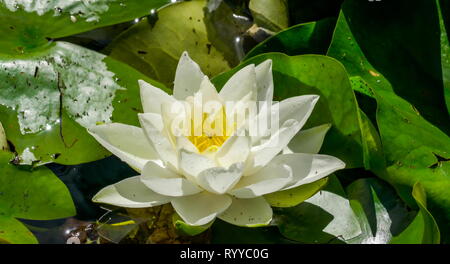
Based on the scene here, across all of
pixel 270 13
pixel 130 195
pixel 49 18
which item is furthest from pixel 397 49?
pixel 49 18

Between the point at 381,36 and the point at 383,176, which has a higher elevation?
the point at 381,36

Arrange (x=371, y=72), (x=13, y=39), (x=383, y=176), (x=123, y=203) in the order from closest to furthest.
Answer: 1. (x=123, y=203)
2. (x=383, y=176)
3. (x=371, y=72)
4. (x=13, y=39)

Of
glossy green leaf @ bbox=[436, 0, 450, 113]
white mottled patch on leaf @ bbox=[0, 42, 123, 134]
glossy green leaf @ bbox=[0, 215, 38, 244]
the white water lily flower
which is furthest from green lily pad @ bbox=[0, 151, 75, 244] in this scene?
glossy green leaf @ bbox=[436, 0, 450, 113]

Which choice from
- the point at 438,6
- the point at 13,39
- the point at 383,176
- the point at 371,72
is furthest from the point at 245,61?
the point at 13,39

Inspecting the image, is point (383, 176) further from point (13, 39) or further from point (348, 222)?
point (13, 39)

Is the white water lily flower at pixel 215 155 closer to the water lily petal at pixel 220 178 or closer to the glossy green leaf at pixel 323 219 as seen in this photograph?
the water lily petal at pixel 220 178

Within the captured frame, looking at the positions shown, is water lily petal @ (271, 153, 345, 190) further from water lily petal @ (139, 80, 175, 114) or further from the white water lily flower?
water lily petal @ (139, 80, 175, 114)
